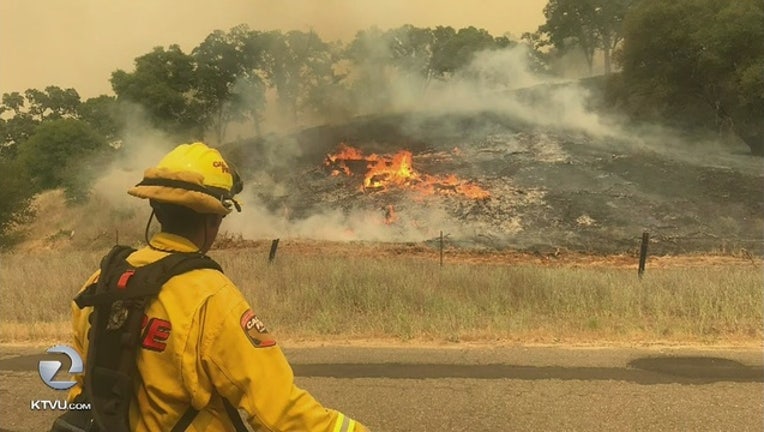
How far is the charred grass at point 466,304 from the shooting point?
6.11 meters

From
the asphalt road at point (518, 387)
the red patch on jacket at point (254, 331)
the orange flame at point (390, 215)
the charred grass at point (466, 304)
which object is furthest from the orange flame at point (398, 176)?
the red patch on jacket at point (254, 331)

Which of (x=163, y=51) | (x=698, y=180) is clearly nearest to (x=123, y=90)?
(x=163, y=51)

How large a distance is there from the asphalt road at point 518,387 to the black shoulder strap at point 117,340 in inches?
94.9

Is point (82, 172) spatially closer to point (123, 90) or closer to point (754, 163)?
point (123, 90)

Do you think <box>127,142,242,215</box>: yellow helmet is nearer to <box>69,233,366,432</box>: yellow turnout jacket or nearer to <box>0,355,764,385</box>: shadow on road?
<box>69,233,366,432</box>: yellow turnout jacket

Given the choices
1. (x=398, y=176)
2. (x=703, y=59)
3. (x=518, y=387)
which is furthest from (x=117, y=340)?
(x=703, y=59)

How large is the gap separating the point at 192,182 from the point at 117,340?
1.39 ft

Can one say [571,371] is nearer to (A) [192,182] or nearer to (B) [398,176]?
(A) [192,182]

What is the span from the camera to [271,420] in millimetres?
1446

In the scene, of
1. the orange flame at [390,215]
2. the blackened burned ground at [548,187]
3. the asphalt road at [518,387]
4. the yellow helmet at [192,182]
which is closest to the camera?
the yellow helmet at [192,182]

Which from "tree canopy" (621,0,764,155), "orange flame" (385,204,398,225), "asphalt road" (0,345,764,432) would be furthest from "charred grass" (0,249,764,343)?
"tree canopy" (621,0,764,155)

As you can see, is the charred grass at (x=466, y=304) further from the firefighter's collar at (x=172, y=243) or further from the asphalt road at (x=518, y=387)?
the firefighter's collar at (x=172, y=243)

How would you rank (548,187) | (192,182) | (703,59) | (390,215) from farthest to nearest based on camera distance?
(703,59) → (548,187) → (390,215) → (192,182)

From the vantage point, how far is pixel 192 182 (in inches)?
62.7
